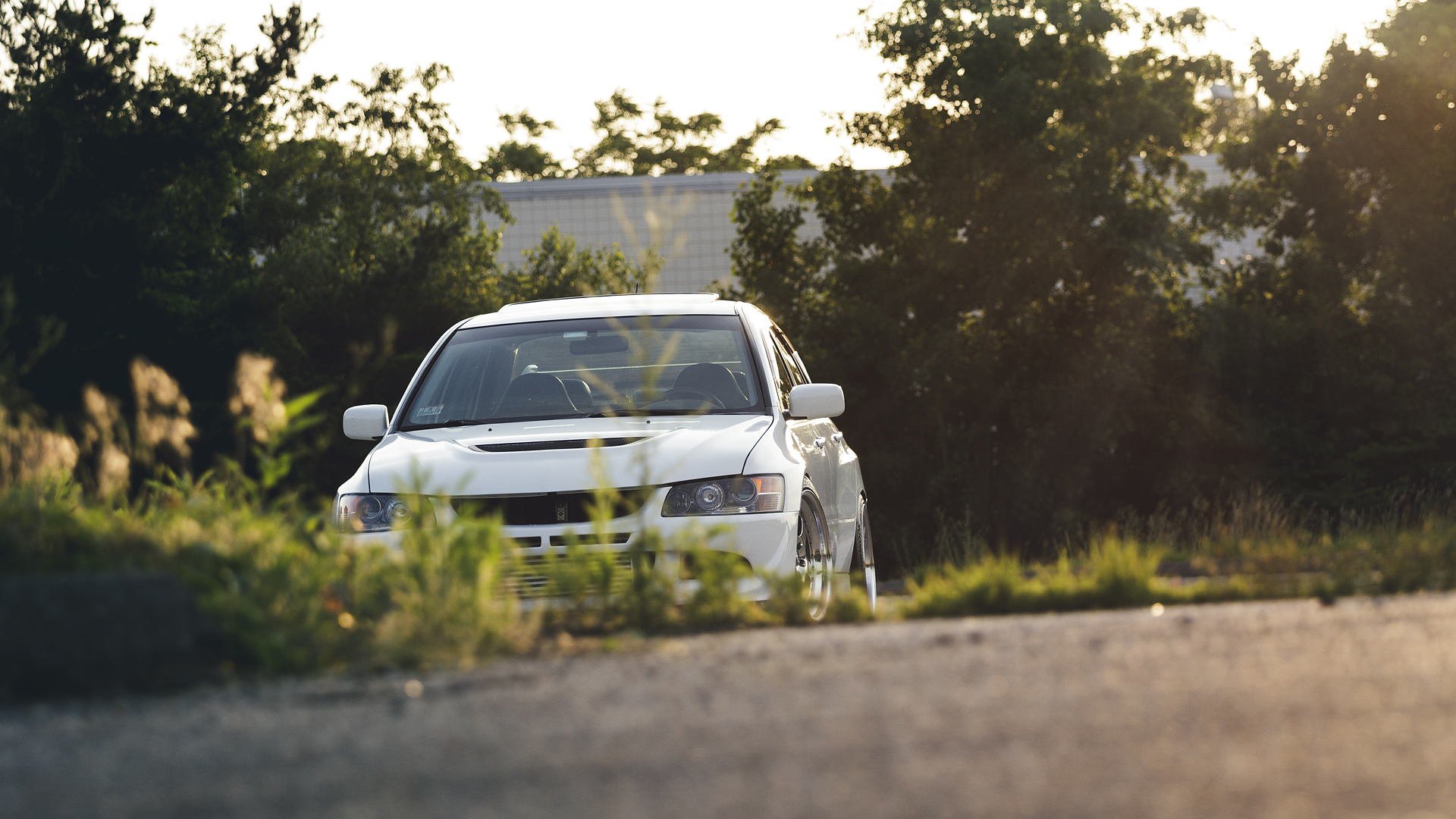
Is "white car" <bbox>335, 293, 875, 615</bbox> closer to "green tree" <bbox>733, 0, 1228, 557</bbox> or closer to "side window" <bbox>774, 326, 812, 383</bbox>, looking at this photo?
"side window" <bbox>774, 326, 812, 383</bbox>

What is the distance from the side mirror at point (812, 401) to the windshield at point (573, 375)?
0.16 meters

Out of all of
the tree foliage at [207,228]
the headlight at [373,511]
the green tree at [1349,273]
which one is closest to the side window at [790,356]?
the headlight at [373,511]

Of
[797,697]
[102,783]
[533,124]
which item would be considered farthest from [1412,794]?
[533,124]

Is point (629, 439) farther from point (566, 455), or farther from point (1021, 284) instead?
point (1021, 284)

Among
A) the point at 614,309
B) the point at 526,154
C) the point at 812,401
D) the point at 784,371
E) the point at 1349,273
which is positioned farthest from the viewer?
the point at 526,154

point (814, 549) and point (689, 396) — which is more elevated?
point (689, 396)

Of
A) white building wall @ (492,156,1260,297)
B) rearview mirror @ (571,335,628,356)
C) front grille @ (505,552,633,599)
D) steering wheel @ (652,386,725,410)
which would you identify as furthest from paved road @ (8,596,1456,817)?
white building wall @ (492,156,1260,297)

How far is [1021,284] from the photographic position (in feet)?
78.5

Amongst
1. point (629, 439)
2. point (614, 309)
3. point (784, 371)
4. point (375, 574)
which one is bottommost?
point (375, 574)

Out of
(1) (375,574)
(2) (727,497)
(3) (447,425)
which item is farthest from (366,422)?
(1) (375,574)

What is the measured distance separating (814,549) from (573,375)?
190cm

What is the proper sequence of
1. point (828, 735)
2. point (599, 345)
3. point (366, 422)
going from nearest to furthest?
point (828, 735), point (366, 422), point (599, 345)

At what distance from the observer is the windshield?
27.4 feet

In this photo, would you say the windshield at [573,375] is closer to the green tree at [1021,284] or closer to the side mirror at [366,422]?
the side mirror at [366,422]
